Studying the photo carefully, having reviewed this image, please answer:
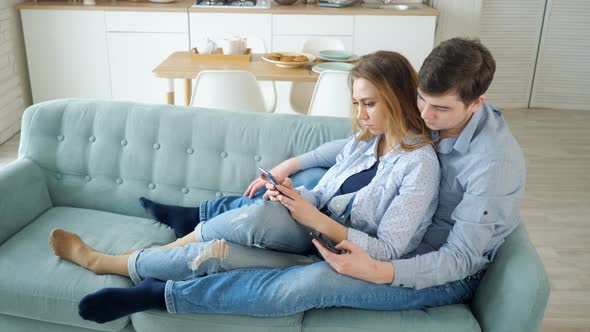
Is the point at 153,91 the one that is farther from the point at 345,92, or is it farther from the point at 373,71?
the point at 373,71

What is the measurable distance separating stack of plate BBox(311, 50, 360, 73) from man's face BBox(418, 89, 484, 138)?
5.22 feet

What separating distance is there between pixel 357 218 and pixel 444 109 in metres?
0.43

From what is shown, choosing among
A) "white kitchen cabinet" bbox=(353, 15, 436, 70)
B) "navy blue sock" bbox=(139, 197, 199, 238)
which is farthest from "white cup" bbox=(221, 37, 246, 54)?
"navy blue sock" bbox=(139, 197, 199, 238)

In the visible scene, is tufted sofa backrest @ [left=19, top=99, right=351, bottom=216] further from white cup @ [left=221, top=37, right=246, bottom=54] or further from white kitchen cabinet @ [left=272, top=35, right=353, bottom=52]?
white kitchen cabinet @ [left=272, top=35, right=353, bottom=52]

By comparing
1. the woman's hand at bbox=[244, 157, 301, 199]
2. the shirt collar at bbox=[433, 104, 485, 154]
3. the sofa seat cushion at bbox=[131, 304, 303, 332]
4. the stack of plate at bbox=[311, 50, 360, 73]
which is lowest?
the sofa seat cushion at bbox=[131, 304, 303, 332]

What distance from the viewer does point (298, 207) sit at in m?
1.63

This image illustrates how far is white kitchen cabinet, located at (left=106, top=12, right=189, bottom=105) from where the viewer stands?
170 inches

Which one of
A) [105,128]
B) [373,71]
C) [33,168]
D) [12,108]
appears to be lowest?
[12,108]

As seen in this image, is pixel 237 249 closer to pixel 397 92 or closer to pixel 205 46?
pixel 397 92

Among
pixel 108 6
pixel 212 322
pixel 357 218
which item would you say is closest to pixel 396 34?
pixel 108 6

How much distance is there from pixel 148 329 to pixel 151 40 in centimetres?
318

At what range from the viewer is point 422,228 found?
63.7 inches

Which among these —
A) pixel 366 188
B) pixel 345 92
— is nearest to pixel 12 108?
pixel 345 92

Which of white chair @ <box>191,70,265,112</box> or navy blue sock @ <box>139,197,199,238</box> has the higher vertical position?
white chair @ <box>191,70,265,112</box>
